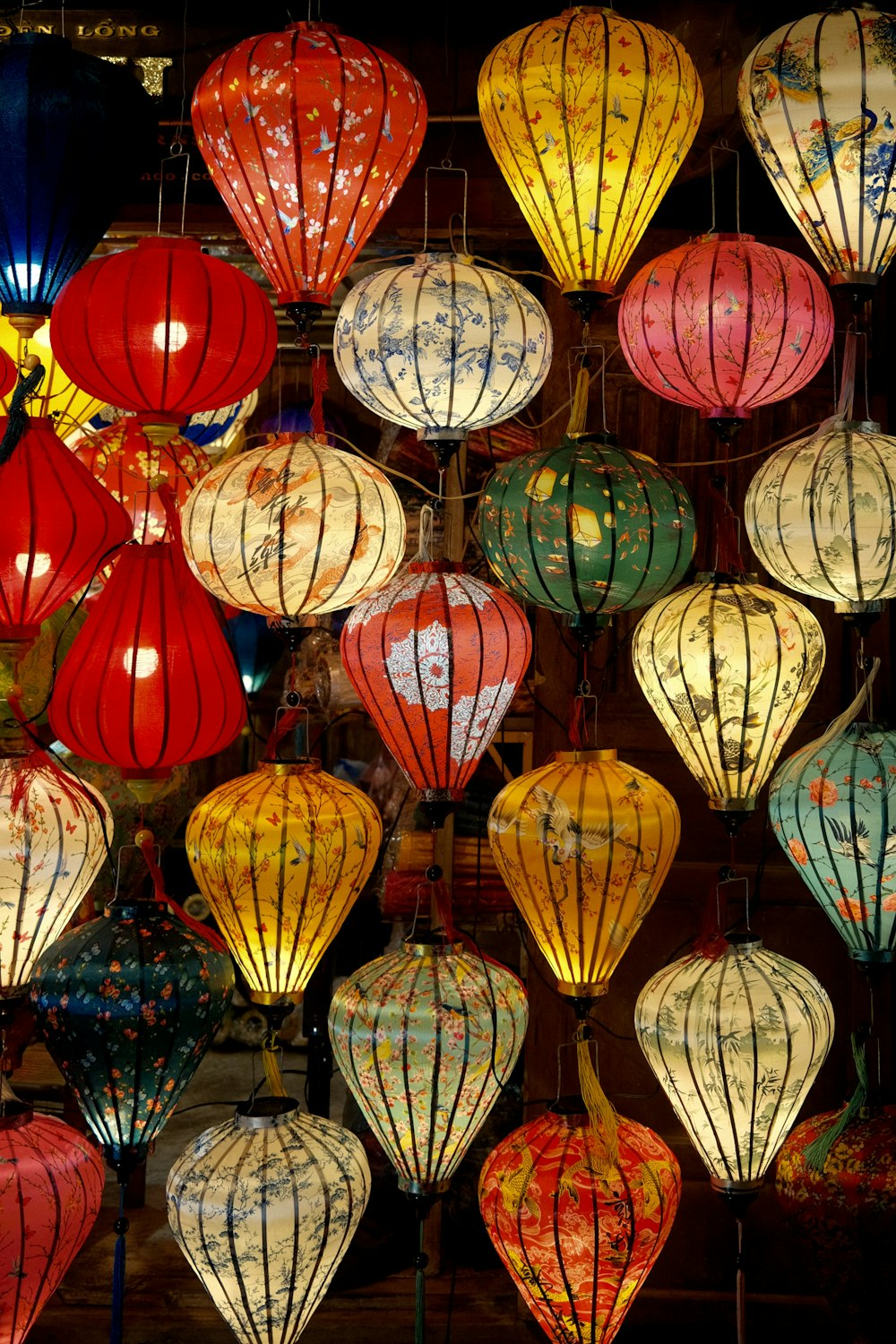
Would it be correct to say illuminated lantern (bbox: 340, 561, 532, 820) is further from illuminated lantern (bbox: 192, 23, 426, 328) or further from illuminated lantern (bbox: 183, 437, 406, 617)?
illuminated lantern (bbox: 192, 23, 426, 328)

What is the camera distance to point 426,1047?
76.1 inches

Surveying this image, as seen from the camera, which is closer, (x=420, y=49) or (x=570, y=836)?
(x=570, y=836)

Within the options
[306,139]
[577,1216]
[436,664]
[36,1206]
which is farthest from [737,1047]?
[306,139]

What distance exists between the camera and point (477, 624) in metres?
1.93

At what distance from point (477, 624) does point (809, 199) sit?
75cm

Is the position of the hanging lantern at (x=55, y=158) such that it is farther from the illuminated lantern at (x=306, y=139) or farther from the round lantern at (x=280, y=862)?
the round lantern at (x=280, y=862)

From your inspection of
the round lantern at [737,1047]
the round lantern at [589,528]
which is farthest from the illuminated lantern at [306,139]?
the round lantern at [737,1047]

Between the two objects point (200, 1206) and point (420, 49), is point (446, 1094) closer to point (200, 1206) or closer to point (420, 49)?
point (200, 1206)

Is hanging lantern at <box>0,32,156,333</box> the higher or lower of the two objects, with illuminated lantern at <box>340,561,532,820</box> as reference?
higher

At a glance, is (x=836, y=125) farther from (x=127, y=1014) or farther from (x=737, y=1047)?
(x=127, y=1014)

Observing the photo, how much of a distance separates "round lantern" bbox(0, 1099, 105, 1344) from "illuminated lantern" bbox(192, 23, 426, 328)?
1.28 m

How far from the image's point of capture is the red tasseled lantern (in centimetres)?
195

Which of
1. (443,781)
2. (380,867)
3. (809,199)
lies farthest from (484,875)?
(809,199)

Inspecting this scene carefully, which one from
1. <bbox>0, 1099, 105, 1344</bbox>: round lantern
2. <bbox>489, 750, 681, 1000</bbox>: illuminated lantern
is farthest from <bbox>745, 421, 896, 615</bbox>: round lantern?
<bbox>0, 1099, 105, 1344</bbox>: round lantern
